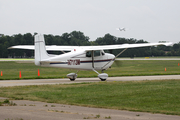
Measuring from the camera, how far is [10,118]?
818cm

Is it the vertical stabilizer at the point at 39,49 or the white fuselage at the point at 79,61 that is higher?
the vertical stabilizer at the point at 39,49

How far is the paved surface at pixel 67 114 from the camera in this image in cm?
845

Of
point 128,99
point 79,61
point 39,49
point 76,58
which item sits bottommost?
point 128,99

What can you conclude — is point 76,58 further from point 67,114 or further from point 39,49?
point 67,114

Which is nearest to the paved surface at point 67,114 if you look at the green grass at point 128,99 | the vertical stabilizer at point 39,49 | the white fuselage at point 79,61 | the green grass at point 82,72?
the green grass at point 128,99

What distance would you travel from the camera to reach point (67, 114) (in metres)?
8.99

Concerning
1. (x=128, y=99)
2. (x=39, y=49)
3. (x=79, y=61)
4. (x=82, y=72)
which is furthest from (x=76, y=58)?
(x=82, y=72)

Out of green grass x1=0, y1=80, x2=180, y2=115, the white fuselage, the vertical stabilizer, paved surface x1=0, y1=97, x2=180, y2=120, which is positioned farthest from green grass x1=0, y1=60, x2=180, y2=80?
paved surface x1=0, y1=97, x2=180, y2=120

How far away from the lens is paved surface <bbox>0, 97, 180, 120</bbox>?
845 cm

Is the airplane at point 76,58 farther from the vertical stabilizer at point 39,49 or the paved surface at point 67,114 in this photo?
the paved surface at point 67,114

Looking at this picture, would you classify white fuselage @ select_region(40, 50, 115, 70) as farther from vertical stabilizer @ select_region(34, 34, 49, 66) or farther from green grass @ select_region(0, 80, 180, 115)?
green grass @ select_region(0, 80, 180, 115)

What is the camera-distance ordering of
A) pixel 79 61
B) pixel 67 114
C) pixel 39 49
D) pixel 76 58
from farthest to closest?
pixel 79 61, pixel 76 58, pixel 39 49, pixel 67 114

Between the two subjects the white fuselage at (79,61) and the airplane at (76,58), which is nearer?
the airplane at (76,58)

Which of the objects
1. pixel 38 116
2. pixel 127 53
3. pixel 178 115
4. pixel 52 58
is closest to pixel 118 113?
pixel 178 115
